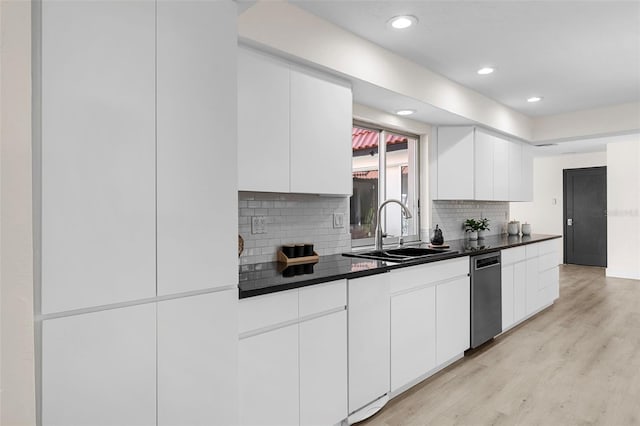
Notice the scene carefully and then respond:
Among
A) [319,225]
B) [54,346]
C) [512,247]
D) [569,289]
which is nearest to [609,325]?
[512,247]

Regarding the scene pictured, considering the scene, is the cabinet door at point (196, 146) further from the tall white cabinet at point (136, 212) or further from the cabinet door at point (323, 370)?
the cabinet door at point (323, 370)

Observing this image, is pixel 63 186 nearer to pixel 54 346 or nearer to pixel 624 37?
pixel 54 346

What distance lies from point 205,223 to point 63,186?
500 mm

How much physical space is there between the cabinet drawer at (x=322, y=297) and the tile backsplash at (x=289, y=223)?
64 cm

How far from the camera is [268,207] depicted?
2.67m

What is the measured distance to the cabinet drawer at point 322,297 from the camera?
80.0 inches

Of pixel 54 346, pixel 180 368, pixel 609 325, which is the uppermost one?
pixel 54 346

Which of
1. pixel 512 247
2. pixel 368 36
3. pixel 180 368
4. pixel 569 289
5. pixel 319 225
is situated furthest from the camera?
pixel 569 289

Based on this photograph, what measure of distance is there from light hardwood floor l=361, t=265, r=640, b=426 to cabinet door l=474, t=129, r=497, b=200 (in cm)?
153

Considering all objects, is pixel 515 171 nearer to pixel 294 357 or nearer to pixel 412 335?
→ pixel 412 335

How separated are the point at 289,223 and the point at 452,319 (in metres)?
1.56

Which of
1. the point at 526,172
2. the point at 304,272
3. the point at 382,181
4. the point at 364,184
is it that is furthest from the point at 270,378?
the point at 526,172

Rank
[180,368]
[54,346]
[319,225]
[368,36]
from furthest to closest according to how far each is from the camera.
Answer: [319,225]
[368,36]
[180,368]
[54,346]

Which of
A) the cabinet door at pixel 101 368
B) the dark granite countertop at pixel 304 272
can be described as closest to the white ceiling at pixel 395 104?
the dark granite countertop at pixel 304 272
